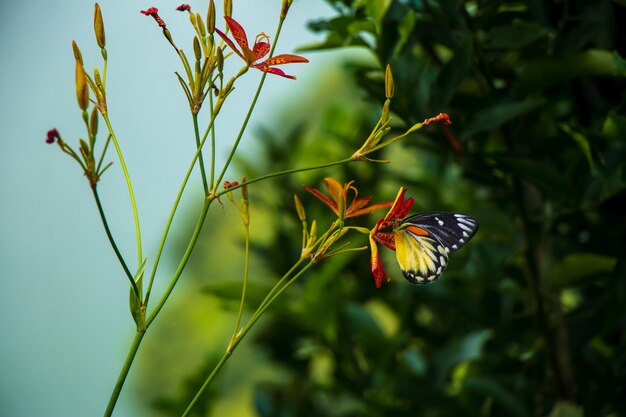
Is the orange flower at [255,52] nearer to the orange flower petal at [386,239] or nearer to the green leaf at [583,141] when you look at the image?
the orange flower petal at [386,239]

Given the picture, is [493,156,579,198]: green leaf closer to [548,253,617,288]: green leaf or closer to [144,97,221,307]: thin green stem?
[548,253,617,288]: green leaf

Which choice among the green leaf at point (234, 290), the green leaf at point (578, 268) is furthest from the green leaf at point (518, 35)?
the green leaf at point (234, 290)

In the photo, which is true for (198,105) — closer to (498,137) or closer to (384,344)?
(498,137)

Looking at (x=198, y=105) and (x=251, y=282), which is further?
(x=251, y=282)

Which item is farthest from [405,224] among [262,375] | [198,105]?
[262,375]

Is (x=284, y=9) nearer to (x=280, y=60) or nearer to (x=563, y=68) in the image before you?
(x=280, y=60)

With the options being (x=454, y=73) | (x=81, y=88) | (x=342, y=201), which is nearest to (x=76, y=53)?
(x=81, y=88)

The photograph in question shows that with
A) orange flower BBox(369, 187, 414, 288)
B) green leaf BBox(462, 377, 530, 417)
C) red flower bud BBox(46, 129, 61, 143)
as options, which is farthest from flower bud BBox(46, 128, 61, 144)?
green leaf BBox(462, 377, 530, 417)
